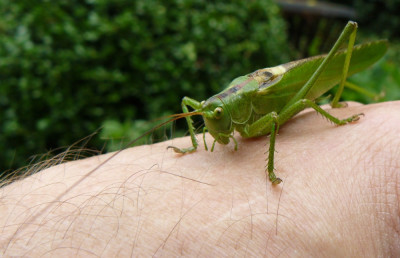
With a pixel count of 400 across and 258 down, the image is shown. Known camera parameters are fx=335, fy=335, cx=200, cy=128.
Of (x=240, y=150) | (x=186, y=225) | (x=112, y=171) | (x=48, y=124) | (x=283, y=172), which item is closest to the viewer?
(x=186, y=225)

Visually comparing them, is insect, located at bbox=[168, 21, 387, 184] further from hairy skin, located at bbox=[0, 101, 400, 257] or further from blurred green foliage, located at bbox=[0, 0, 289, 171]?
blurred green foliage, located at bbox=[0, 0, 289, 171]

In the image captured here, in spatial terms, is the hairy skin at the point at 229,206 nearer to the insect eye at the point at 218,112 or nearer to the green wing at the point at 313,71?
the insect eye at the point at 218,112

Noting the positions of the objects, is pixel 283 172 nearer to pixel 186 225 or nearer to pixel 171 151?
pixel 186 225

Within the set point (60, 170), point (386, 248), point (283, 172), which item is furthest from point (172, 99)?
point (386, 248)

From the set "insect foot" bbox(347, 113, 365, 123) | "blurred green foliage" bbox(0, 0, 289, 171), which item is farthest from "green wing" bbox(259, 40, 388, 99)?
"blurred green foliage" bbox(0, 0, 289, 171)

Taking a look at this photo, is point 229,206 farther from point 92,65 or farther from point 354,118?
point 92,65

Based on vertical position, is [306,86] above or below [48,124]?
above

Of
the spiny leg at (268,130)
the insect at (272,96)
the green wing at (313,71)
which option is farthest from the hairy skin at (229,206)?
the green wing at (313,71)
